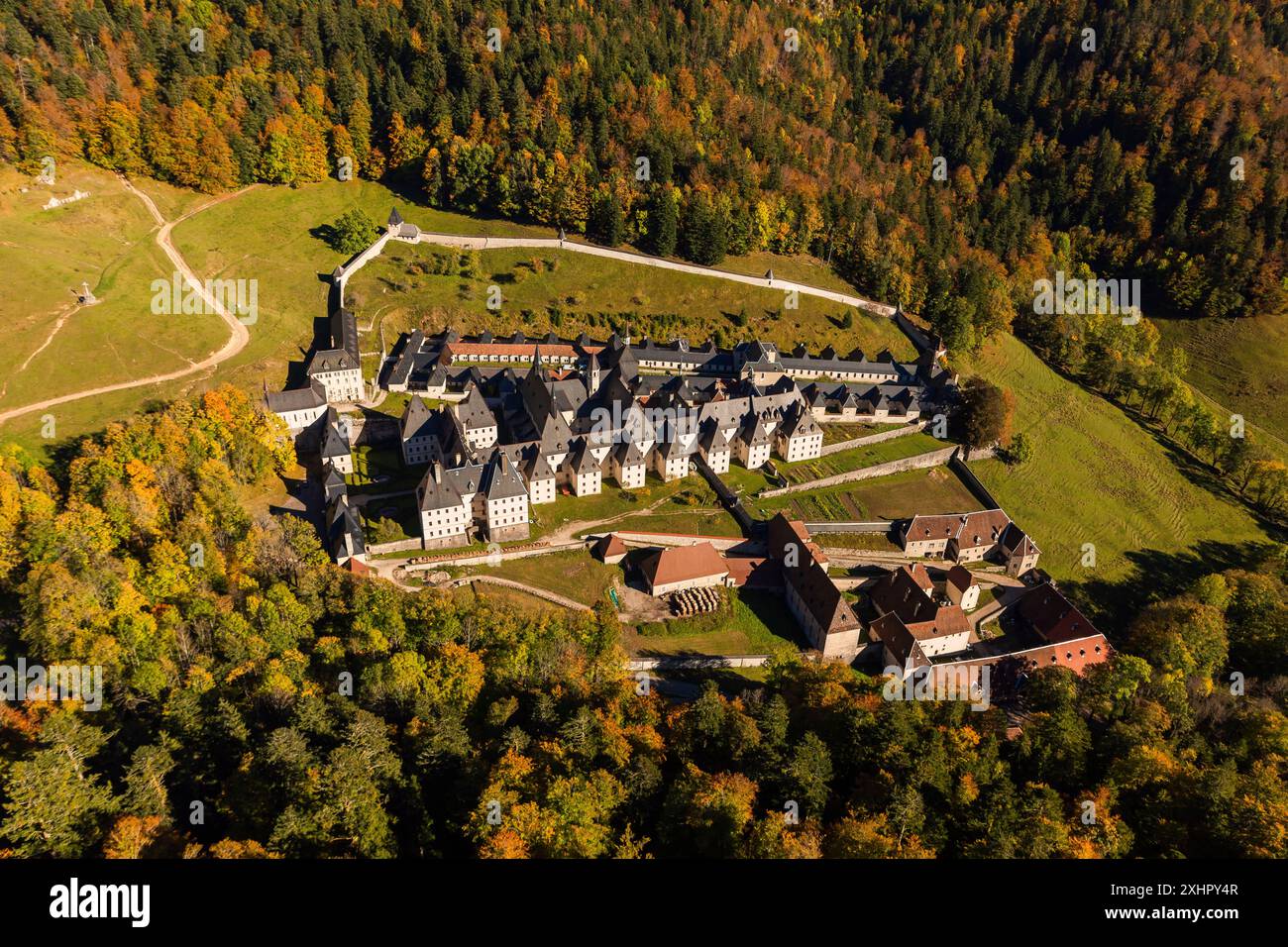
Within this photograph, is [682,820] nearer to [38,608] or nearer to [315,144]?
[38,608]

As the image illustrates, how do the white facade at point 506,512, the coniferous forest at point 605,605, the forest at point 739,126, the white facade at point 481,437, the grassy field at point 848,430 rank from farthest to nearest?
the forest at point 739,126 < the grassy field at point 848,430 < the white facade at point 481,437 < the white facade at point 506,512 < the coniferous forest at point 605,605

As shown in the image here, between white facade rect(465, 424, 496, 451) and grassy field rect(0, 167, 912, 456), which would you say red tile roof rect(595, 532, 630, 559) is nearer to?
white facade rect(465, 424, 496, 451)

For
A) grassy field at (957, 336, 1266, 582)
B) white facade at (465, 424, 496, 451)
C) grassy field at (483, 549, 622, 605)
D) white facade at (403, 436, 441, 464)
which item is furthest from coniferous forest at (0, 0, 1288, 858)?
white facade at (465, 424, 496, 451)

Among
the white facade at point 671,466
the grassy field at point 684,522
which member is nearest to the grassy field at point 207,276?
the white facade at point 671,466

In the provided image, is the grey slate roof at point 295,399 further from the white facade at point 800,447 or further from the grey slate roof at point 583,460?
the white facade at point 800,447

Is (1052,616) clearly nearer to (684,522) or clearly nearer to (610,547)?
(684,522)

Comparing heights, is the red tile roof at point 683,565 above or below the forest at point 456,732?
below

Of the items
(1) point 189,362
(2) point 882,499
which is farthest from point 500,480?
(2) point 882,499
